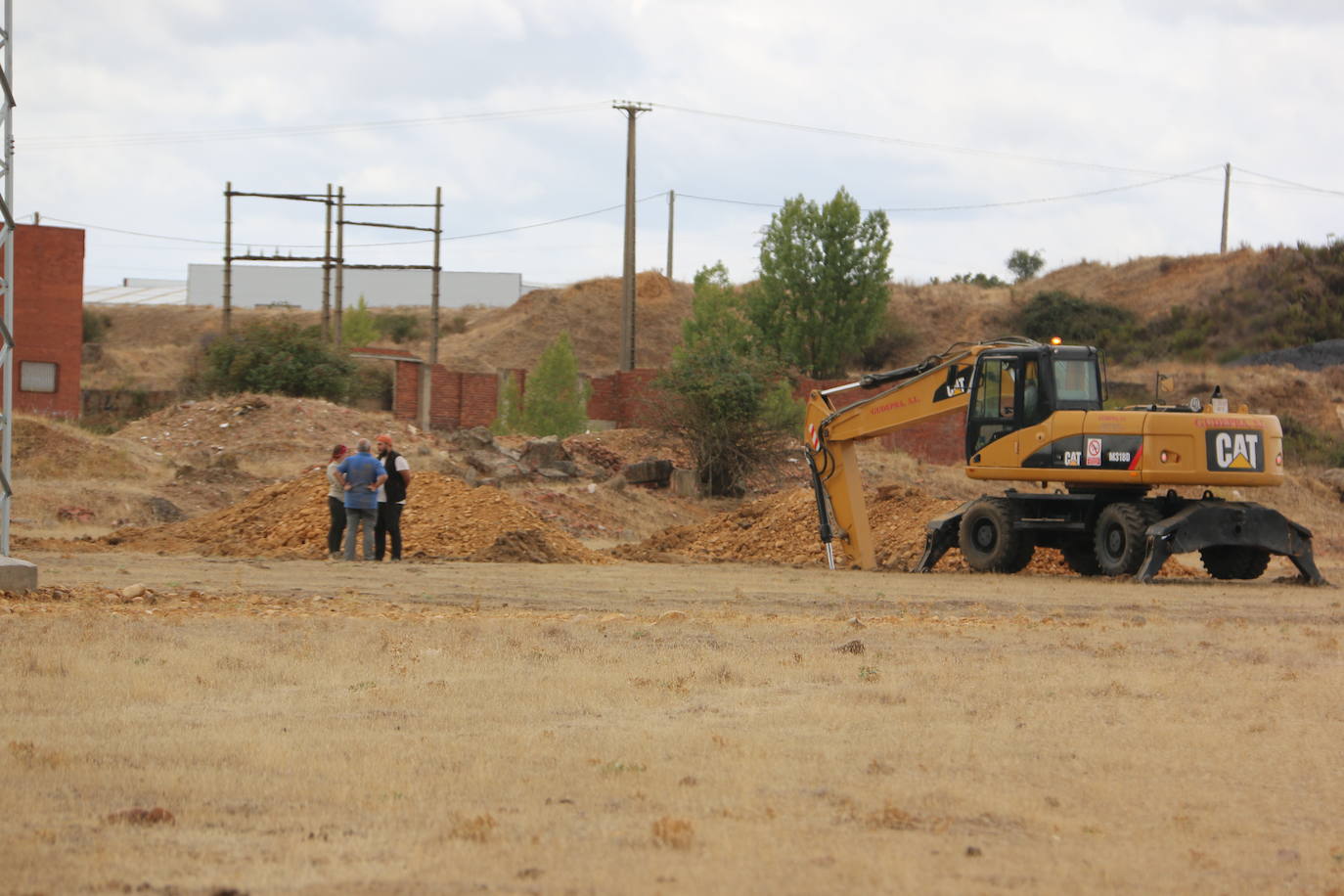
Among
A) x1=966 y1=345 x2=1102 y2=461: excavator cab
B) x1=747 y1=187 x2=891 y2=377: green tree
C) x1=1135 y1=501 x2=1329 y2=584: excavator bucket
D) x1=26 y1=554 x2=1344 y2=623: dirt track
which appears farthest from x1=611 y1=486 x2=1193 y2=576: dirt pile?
x1=747 y1=187 x2=891 y2=377: green tree

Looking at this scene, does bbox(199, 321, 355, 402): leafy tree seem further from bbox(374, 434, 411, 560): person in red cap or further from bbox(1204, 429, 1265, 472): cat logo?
bbox(1204, 429, 1265, 472): cat logo

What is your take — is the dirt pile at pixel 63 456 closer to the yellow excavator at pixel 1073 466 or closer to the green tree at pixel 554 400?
the green tree at pixel 554 400

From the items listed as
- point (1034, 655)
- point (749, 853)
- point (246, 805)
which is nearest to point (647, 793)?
point (749, 853)

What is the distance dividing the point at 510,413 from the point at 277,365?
7401mm

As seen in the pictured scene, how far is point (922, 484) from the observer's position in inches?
1617

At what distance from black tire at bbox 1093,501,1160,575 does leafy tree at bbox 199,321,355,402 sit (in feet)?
92.9

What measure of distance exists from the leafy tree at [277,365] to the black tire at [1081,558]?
88.5 feet

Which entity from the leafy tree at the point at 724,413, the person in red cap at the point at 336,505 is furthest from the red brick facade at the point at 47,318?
the person in red cap at the point at 336,505

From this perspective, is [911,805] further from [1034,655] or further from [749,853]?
[1034,655]

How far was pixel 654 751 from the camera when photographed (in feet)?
26.6

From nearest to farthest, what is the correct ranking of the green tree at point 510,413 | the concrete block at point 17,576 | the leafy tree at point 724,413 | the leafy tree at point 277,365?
the concrete block at point 17,576, the leafy tree at point 724,413, the leafy tree at point 277,365, the green tree at point 510,413

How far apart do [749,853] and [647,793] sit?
3.91 ft

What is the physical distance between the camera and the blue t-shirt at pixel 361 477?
68.4 ft

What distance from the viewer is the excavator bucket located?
68.2 ft
